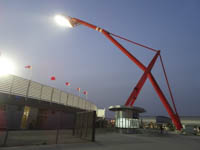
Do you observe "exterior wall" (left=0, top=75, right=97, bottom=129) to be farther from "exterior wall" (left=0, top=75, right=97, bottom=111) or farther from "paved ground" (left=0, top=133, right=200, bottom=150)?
"paved ground" (left=0, top=133, right=200, bottom=150)

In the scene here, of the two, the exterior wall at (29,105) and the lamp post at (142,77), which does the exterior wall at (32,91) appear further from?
the lamp post at (142,77)

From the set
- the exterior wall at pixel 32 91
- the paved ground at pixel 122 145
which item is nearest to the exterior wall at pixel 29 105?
the exterior wall at pixel 32 91

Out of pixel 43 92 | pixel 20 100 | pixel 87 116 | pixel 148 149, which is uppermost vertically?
pixel 43 92

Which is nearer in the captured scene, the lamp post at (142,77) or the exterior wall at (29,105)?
the exterior wall at (29,105)

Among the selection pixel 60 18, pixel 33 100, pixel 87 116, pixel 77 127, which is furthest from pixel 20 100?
pixel 60 18

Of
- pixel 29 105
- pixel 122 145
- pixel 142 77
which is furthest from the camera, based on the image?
pixel 142 77

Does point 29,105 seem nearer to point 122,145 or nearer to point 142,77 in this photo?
point 122,145

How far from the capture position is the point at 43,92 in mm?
24125

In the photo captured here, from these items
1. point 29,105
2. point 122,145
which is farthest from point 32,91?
point 122,145

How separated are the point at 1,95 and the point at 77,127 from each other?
10.2 meters

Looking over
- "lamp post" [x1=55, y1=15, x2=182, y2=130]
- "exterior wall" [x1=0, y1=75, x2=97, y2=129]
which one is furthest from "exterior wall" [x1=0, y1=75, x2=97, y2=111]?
"lamp post" [x1=55, y1=15, x2=182, y2=130]

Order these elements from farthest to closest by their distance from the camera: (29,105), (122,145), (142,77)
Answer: (142,77) < (29,105) < (122,145)

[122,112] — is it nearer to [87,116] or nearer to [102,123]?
Answer: [102,123]

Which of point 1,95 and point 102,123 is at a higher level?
point 1,95
